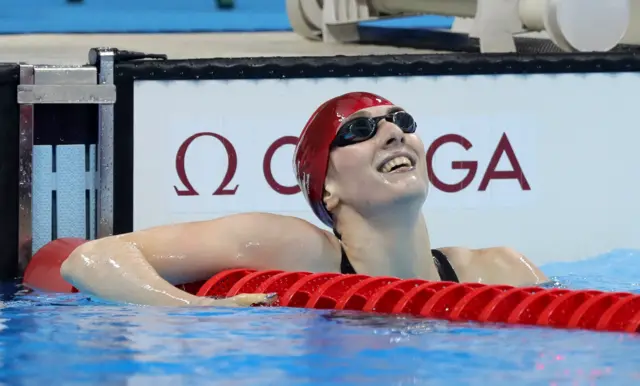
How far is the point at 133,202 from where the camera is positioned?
13.3ft

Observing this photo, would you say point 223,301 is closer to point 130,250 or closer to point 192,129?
point 130,250

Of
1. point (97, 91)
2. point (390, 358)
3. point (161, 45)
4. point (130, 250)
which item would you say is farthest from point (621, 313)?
point (161, 45)

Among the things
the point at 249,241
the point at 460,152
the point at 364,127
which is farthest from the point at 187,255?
the point at 460,152

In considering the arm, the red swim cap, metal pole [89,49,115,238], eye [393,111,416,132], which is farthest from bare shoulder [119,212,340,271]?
metal pole [89,49,115,238]

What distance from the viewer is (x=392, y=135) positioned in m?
3.13

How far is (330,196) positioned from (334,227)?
10cm

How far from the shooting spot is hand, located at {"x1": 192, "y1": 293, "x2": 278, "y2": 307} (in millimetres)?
2832

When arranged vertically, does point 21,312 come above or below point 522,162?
below

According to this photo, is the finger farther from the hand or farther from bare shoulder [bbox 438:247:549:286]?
bare shoulder [bbox 438:247:549:286]

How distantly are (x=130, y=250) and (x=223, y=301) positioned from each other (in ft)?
0.88

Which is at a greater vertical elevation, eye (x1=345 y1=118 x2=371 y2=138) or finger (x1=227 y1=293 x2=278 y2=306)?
eye (x1=345 y1=118 x2=371 y2=138)

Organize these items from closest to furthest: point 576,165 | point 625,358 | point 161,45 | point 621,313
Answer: point 625,358, point 621,313, point 576,165, point 161,45

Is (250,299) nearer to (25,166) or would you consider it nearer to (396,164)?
(396,164)

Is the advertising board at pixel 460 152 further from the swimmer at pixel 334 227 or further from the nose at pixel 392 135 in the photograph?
the nose at pixel 392 135
